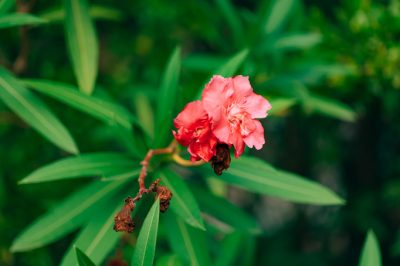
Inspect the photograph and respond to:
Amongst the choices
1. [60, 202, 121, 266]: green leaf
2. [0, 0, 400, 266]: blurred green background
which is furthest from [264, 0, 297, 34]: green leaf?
[60, 202, 121, 266]: green leaf

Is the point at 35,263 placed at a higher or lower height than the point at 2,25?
lower

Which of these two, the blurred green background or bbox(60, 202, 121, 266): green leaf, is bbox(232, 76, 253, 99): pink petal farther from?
bbox(60, 202, 121, 266): green leaf

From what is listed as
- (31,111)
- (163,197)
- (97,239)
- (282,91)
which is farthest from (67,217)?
(282,91)

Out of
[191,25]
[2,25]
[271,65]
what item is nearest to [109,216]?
[2,25]

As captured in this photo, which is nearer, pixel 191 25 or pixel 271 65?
pixel 271 65

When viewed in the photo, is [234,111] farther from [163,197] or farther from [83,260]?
[83,260]

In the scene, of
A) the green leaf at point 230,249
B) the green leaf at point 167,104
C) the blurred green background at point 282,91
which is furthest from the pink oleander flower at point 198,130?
the green leaf at point 230,249

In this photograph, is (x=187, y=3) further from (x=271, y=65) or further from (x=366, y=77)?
→ (x=366, y=77)
